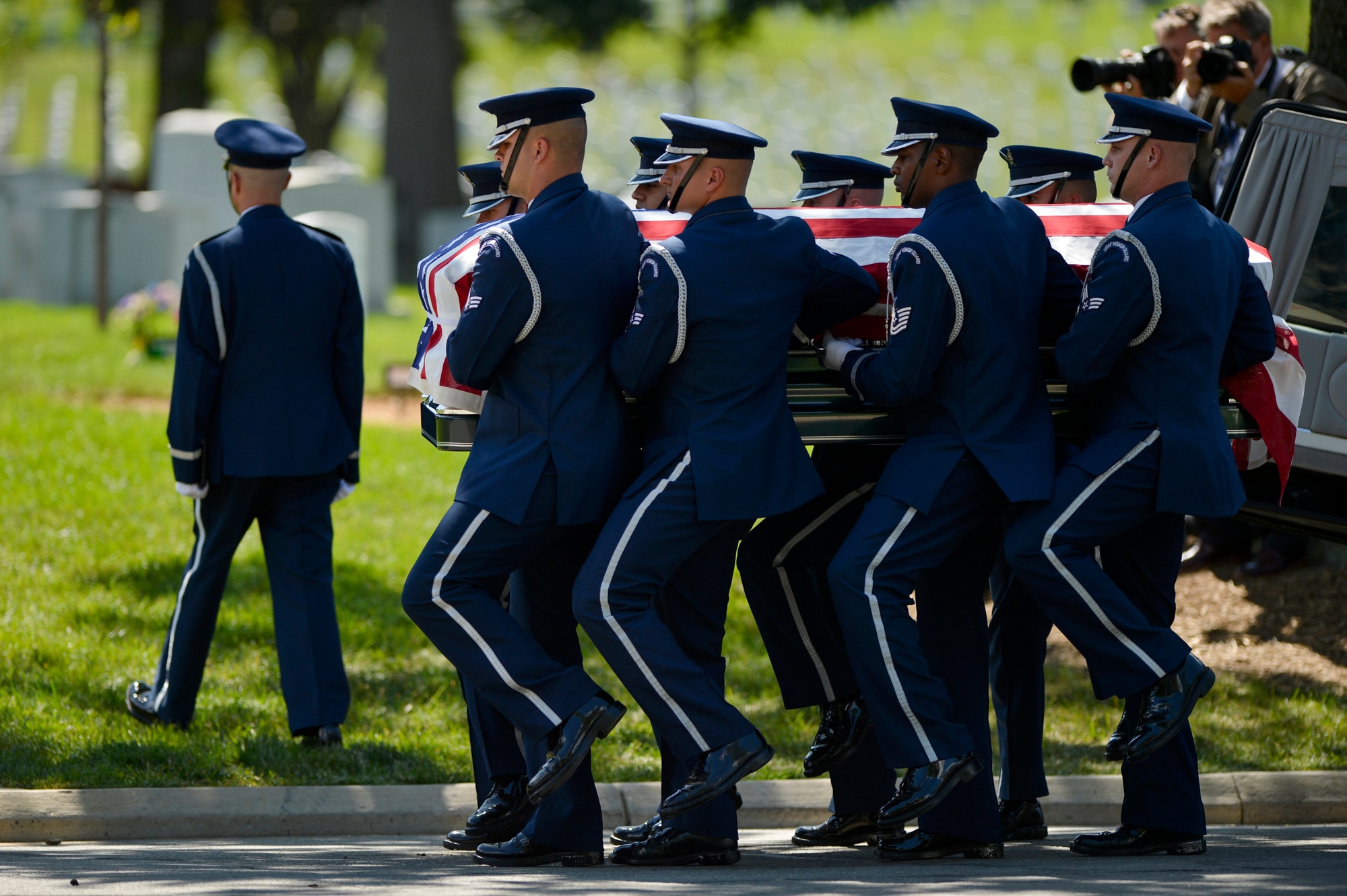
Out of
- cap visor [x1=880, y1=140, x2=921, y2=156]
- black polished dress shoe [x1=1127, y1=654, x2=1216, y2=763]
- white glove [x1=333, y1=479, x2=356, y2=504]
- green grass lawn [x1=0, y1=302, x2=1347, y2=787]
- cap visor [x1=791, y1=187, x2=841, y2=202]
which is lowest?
green grass lawn [x1=0, y1=302, x2=1347, y2=787]

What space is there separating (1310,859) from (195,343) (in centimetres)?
378

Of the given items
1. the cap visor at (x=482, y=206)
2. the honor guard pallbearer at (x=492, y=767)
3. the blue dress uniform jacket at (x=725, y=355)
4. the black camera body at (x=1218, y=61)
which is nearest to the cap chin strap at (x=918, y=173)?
the blue dress uniform jacket at (x=725, y=355)

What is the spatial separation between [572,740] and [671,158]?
1.56 m

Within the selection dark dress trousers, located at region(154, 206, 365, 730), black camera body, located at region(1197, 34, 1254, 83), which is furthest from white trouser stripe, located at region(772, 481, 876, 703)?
black camera body, located at region(1197, 34, 1254, 83)

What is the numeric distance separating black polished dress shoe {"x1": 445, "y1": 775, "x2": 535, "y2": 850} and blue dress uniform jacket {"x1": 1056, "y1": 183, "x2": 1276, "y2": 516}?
1.83m

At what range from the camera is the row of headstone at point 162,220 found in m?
19.7

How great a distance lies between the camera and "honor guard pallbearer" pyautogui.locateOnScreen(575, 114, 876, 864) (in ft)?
13.8

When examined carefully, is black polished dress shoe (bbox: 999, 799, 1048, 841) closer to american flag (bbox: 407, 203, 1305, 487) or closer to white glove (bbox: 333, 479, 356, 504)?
american flag (bbox: 407, 203, 1305, 487)

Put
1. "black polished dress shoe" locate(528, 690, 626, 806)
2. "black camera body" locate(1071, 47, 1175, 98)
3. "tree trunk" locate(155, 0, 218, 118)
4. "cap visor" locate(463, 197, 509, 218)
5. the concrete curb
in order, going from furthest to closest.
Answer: "tree trunk" locate(155, 0, 218, 118) → "black camera body" locate(1071, 47, 1175, 98) → "cap visor" locate(463, 197, 509, 218) → the concrete curb → "black polished dress shoe" locate(528, 690, 626, 806)

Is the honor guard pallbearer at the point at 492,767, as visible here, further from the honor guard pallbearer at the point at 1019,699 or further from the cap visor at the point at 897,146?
Answer: the honor guard pallbearer at the point at 1019,699

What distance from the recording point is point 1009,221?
14.6 feet

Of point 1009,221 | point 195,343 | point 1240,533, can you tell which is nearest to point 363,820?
point 195,343

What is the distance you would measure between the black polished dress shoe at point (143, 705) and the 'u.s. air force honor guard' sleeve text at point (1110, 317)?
333 centimetres

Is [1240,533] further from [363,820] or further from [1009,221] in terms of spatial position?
[363,820]
